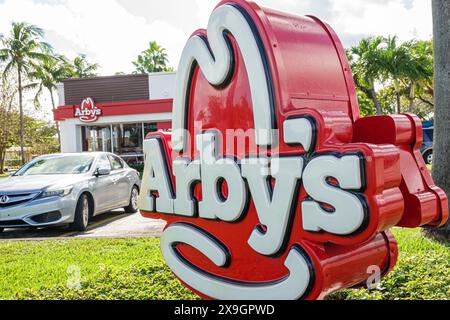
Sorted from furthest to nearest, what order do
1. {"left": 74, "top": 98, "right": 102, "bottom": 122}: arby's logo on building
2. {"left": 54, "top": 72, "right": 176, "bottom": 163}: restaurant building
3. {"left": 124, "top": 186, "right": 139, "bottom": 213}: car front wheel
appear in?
1. {"left": 74, "top": 98, "right": 102, "bottom": 122}: arby's logo on building
2. {"left": 54, "top": 72, "right": 176, "bottom": 163}: restaurant building
3. {"left": 124, "top": 186, "right": 139, "bottom": 213}: car front wheel

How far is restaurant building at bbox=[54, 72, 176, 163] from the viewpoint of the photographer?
2058 cm

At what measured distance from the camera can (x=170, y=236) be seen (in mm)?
3479

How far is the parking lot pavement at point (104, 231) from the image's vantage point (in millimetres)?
7254

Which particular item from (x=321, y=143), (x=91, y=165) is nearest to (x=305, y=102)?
(x=321, y=143)

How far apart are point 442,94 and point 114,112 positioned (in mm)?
17212

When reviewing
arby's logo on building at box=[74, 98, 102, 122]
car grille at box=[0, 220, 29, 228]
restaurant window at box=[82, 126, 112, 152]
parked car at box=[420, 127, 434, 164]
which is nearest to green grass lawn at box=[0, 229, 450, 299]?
car grille at box=[0, 220, 29, 228]

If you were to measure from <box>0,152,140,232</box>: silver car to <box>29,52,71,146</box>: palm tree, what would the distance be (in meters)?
22.9

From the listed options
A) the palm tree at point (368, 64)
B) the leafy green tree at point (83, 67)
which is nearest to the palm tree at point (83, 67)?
the leafy green tree at point (83, 67)

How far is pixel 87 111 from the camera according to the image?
21.1m

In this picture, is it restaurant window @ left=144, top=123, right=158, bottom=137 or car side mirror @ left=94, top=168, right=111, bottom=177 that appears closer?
car side mirror @ left=94, top=168, right=111, bottom=177

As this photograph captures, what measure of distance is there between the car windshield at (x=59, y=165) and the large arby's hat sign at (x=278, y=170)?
16.9 ft

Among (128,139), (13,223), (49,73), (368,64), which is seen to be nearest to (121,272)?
(13,223)

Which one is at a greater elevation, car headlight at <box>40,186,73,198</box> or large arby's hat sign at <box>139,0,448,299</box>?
large arby's hat sign at <box>139,0,448,299</box>

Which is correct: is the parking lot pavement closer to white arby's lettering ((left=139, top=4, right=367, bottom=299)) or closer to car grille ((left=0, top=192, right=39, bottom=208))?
car grille ((left=0, top=192, right=39, bottom=208))
